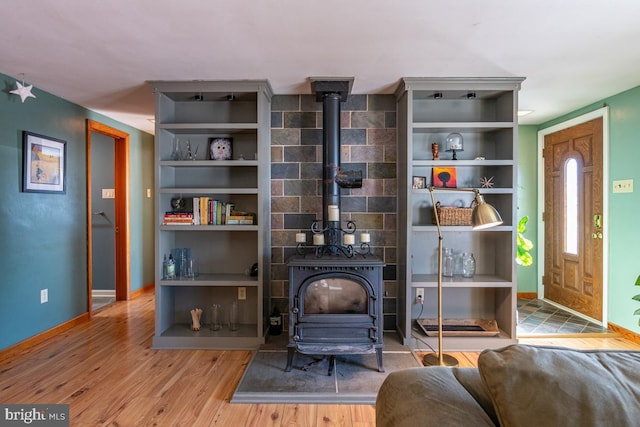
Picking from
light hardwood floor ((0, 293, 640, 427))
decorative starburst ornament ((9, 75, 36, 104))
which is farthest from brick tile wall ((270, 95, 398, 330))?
decorative starburst ornament ((9, 75, 36, 104))

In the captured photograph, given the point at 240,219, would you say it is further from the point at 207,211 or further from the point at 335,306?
the point at 335,306

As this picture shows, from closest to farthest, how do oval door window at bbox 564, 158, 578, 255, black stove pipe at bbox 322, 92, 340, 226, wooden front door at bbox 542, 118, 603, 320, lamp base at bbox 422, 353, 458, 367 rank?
lamp base at bbox 422, 353, 458, 367
black stove pipe at bbox 322, 92, 340, 226
wooden front door at bbox 542, 118, 603, 320
oval door window at bbox 564, 158, 578, 255

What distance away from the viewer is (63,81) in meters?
2.86

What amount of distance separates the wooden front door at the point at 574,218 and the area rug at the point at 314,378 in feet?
7.55

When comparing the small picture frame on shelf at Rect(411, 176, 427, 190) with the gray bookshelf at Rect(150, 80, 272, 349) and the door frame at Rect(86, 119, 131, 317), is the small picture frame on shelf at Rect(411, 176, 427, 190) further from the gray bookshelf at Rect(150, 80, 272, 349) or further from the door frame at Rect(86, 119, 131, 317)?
the door frame at Rect(86, 119, 131, 317)

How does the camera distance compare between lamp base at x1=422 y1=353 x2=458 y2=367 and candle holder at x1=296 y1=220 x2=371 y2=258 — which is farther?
candle holder at x1=296 y1=220 x2=371 y2=258

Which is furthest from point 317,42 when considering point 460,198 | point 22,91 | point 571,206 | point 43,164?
point 571,206

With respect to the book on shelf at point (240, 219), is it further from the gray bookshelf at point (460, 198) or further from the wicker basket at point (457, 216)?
the wicker basket at point (457, 216)

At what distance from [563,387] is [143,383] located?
248cm

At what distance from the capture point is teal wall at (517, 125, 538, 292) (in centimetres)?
428

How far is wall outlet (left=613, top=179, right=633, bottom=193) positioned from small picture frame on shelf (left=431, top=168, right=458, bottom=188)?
1554mm

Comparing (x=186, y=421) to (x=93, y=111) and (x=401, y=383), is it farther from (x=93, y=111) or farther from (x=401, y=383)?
(x=93, y=111)

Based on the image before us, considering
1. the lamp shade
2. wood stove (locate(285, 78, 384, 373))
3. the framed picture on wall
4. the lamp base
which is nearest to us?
the lamp shade

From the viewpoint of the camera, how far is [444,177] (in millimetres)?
3080
